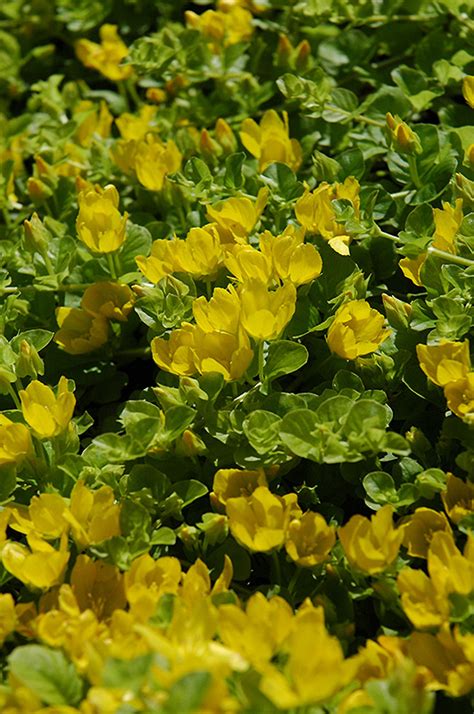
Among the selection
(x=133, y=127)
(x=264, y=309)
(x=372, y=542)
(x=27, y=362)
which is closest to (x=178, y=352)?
(x=264, y=309)

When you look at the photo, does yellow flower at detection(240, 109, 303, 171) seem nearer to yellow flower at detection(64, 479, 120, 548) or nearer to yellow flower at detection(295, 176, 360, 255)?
yellow flower at detection(295, 176, 360, 255)

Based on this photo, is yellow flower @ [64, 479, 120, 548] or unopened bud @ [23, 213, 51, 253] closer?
yellow flower @ [64, 479, 120, 548]

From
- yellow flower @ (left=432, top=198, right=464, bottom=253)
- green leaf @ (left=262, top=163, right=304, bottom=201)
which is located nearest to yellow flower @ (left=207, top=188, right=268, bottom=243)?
green leaf @ (left=262, top=163, right=304, bottom=201)

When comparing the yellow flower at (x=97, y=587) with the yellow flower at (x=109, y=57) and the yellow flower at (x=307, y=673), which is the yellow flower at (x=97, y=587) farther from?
the yellow flower at (x=109, y=57)

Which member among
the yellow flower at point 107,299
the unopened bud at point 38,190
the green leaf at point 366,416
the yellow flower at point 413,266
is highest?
the yellow flower at point 413,266

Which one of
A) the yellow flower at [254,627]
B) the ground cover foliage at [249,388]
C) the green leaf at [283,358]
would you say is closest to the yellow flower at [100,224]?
the ground cover foliage at [249,388]

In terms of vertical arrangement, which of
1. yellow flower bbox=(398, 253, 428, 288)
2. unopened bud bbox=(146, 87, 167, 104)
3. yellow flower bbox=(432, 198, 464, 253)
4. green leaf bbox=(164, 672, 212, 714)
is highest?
yellow flower bbox=(432, 198, 464, 253)

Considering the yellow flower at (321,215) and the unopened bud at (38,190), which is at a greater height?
the yellow flower at (321,215)
